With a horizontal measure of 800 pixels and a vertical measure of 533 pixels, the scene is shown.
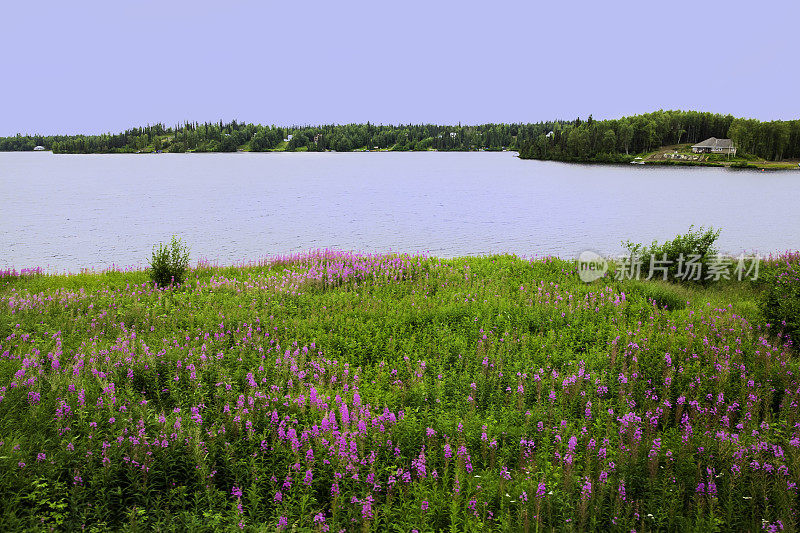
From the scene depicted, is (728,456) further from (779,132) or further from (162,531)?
(779,132)

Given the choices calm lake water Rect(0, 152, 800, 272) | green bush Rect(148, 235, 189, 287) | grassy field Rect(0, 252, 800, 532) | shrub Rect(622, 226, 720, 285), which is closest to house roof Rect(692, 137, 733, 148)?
calm lake water Rect(0, 152, 800, 272)

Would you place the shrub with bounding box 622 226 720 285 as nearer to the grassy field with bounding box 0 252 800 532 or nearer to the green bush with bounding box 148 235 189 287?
the grassy field with bounding box 0 252 800 532

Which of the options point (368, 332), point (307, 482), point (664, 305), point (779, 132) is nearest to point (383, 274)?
point (368, 332)

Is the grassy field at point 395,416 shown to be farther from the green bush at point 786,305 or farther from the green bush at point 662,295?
the green bush at point 662,295

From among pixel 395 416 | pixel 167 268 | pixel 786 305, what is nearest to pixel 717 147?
pixel 786 305

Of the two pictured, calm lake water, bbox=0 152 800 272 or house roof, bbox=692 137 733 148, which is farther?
house roof, bbox=692 137 733 148

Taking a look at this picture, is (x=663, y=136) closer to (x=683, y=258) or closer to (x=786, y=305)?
(x=683, y=258)

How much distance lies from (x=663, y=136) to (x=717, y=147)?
3083 centimetres

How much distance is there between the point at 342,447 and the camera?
6023mm

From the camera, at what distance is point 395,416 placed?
7.52 metres

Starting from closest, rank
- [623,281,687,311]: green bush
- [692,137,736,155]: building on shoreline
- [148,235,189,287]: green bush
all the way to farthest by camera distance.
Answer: [623,281,687,311]: green bush → [148,235,189,287]: green bush → [692,137,736,155]: building on shoreline

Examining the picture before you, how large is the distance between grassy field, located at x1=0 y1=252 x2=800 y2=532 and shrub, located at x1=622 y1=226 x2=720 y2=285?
4403 mm

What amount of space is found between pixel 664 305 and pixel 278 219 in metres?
33.7

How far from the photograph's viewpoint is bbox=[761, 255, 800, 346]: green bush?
35.4 ft
